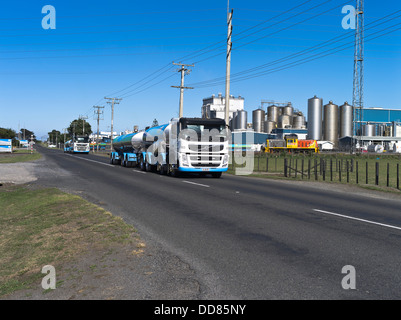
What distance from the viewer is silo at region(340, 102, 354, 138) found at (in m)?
97.3

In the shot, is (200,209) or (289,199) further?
(289,199)

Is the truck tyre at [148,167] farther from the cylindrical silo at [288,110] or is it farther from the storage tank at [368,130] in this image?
the cylindrical silo at [288,110]

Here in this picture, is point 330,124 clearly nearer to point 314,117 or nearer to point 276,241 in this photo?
point 314,117

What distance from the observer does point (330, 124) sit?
321ft

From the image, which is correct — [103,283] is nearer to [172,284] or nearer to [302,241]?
[172,284]

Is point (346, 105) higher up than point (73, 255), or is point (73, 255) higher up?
point (346, 105)

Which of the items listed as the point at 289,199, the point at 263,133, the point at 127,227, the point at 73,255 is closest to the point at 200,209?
the point at 127,227

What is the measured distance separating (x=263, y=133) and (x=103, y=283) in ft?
333

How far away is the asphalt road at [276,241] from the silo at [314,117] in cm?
8600

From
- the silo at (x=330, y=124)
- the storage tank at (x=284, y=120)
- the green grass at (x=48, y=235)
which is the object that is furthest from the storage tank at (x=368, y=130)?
the green grass at (x=48, y=235)

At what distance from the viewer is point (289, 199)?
13328mm

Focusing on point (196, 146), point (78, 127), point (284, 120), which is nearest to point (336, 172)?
point (196, 146)

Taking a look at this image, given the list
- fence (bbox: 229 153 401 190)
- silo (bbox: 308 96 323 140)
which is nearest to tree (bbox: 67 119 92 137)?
silo (bbox: 308 96 323 140)

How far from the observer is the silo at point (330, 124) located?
317 ft
